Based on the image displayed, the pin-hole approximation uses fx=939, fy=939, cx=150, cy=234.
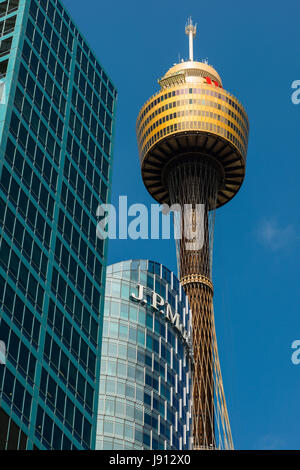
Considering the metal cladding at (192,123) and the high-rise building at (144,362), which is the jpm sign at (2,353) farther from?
the metal cladding at (192,123)

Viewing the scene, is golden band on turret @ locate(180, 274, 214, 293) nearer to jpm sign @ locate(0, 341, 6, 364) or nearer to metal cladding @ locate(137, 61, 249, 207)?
metal cladding @ locate(137, 61, 249, 207)

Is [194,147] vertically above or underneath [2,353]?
above

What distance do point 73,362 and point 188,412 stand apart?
44.2 m

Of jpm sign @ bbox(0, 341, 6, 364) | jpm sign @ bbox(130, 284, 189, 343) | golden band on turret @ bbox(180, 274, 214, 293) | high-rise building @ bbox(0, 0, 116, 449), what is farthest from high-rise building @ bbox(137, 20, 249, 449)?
jpm sign @ bbox(0, 341, 6, 364)

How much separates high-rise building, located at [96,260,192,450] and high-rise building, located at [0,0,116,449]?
2100 cm

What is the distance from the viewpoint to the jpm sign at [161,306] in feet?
368

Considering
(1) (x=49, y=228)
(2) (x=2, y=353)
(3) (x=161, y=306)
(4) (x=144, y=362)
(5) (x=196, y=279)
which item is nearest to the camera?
(2) (x=2, y=353)

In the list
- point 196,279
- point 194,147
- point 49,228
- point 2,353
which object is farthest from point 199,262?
point 2,353

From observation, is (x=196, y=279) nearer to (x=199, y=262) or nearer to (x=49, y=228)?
(x=199, y=262)

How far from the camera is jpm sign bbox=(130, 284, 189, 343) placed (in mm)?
112275

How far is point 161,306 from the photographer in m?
115

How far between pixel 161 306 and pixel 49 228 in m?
40.2

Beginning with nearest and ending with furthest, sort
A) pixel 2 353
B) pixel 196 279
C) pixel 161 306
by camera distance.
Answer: pixel 2 353 < pixel 161 306 < pixel 196 279
